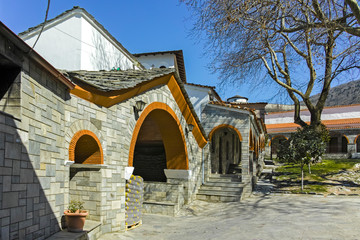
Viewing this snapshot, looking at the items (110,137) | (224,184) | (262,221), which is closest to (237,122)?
(224,184)

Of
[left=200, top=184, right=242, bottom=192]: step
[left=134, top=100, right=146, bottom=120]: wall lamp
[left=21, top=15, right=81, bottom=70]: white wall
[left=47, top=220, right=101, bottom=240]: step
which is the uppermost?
[left=21, top=15, right=81, bottom=70]: white wall

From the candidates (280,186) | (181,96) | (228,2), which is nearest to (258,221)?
(181,96)

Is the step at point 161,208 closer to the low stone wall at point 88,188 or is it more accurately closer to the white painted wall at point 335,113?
the low stone wall at point 88,188

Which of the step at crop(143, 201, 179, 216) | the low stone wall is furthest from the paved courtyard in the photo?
the low stone wall

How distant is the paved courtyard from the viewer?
21.8 feet

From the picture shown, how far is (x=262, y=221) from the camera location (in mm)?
8000

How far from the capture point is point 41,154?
4.65m

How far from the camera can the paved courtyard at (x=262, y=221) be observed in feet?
21.8

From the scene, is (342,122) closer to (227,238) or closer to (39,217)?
(227,238)

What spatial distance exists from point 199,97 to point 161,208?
6.55 meters

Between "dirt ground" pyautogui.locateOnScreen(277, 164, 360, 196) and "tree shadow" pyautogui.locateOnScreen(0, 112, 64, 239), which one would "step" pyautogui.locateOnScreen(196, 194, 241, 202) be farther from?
"tree shadow" pyautogui.locateOnScreen(0, 112, 64, 239)

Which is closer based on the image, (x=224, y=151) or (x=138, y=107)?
(x=138, y=107)

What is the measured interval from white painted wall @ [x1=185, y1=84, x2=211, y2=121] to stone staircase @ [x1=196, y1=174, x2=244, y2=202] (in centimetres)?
322

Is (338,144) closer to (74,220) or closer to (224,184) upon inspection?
(224,184)
